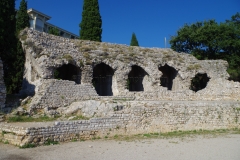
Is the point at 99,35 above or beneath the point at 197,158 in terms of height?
above

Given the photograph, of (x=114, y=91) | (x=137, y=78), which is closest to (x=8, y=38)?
(x=114, y=91)

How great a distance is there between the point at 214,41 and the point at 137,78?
13.8 meters

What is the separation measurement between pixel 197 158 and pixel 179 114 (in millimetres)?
6058

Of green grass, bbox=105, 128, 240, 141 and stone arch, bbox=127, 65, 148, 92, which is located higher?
stone arch, bbox=127, 65, 148, 92

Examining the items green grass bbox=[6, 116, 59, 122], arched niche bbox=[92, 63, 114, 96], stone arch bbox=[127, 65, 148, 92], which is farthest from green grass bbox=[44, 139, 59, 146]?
stone arch bbox=[127, 65, 148, 92]

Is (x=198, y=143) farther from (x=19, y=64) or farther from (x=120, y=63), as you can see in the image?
(x=19, y=64)

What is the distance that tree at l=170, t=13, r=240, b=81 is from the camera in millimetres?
31031

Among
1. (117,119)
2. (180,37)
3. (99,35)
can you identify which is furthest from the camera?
(180,37)

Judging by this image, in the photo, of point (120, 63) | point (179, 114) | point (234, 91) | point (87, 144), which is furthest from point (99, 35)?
point (87, 144)

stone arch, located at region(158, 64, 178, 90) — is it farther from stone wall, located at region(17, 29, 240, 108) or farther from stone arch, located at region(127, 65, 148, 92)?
stone arch, located at region(127, 65, 148, 92)

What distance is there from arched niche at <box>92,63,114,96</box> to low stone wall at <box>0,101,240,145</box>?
27.7ft

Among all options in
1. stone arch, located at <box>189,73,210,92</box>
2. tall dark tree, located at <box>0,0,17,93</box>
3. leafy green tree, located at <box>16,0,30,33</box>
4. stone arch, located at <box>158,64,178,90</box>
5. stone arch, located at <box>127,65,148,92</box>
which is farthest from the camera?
stone arch, located at <box>189,73,210,92</box>

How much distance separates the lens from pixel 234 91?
2105 cm

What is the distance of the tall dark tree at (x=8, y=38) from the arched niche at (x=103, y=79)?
7.41 metres
